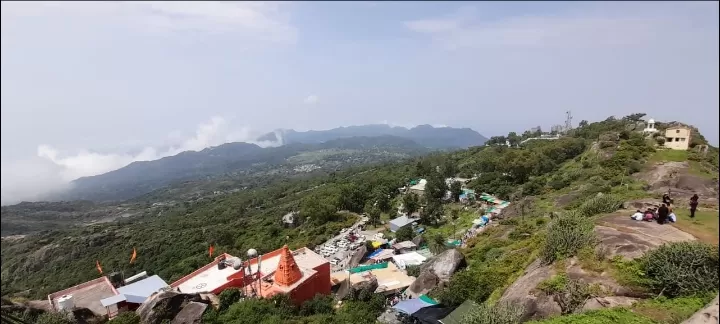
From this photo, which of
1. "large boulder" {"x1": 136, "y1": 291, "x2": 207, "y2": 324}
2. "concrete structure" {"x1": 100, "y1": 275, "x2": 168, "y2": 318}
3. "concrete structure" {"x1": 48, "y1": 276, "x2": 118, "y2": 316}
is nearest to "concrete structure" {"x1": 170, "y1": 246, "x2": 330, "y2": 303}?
"concrete structure" {"x1": 100, "y1": 275, "x2": 168, "y2": 318}

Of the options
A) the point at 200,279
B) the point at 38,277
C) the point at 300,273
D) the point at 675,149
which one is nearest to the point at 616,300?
the point at 300,273

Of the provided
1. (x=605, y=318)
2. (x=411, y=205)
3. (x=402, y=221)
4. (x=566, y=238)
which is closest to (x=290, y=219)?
(x=411, y=205)

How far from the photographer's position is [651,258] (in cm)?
1141

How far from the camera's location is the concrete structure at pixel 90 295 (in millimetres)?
20812

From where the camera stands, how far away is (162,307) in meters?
17.9

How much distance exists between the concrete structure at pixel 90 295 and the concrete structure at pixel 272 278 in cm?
371

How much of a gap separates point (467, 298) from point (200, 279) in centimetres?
1580

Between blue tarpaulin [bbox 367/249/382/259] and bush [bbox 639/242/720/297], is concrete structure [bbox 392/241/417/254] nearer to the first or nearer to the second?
blue tarpaulin [bbox 367/249/382/259]

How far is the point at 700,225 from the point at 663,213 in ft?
3.84

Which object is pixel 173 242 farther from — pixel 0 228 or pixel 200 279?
pixel 0 228

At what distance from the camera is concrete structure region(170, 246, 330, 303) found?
2134 cm

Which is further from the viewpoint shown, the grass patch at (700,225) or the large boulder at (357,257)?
the large boulder at (357,257)

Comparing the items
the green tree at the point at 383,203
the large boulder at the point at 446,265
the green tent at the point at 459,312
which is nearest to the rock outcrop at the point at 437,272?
the large boulder at the point at 446,265

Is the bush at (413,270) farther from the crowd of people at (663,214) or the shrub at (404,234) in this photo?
the crowd of people at (663,214)
